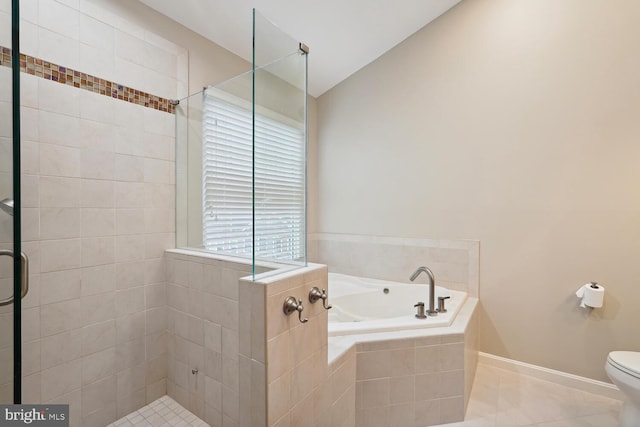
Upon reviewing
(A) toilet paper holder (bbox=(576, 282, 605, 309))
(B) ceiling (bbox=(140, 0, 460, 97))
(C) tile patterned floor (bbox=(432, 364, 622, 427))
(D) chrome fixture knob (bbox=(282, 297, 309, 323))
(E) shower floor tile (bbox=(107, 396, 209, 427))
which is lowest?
(C) tile patterned floor (bbox=(432, 364, 622, 427))

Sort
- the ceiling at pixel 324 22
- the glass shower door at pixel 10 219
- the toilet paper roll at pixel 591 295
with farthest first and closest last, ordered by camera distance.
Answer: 1. the ceiling at pixel 324 22
2. the toilet paper roll at pixel 591 295
3. the glass shower door at pixel 10 219

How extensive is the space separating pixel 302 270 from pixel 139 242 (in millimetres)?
1118

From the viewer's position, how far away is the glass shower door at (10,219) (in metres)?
0.81

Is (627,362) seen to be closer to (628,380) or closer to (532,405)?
(628,380)

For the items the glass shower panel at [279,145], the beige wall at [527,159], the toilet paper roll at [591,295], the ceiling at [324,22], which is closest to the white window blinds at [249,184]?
the glass shower panel at [279,145]

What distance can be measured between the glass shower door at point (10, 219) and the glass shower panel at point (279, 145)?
72 centimetres

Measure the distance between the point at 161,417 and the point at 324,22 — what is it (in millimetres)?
2883

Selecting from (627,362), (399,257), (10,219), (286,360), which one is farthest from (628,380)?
(10,219)

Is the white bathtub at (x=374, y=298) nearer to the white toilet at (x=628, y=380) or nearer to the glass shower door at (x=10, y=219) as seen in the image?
the white toilet at (x=628, y=380)

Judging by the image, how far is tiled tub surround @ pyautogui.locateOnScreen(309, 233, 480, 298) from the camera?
2471 mm

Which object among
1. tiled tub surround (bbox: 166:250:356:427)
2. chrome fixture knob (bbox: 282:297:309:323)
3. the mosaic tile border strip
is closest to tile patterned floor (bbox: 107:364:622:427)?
tiled tub surround (bbox: 166:250:356:427)

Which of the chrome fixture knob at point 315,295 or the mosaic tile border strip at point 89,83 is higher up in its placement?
the mosaic tile border strip at point 89,83

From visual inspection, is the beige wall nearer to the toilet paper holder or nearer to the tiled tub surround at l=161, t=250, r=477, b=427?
the toilet paper holder

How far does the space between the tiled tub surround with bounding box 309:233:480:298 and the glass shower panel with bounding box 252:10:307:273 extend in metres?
1.50
